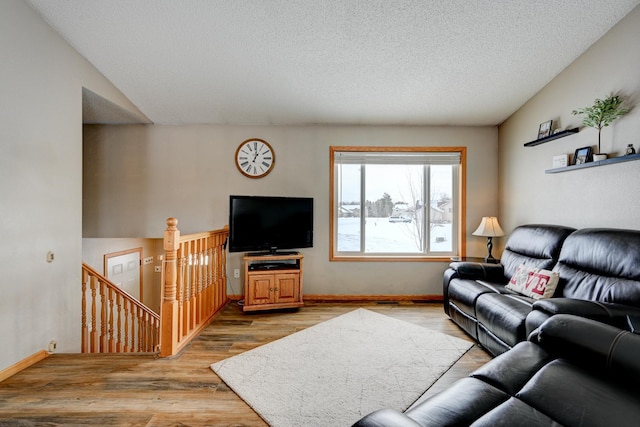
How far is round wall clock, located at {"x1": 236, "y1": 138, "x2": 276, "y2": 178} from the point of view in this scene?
4031 millimetres

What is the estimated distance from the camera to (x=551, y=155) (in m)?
3.16

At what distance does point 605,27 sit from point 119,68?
15.0 feet

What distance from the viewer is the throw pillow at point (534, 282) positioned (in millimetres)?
2480

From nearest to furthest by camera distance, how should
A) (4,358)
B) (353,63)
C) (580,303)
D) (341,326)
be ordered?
1. (580,303)
2. (4,358)
3. (353,63)
4. (341,326)

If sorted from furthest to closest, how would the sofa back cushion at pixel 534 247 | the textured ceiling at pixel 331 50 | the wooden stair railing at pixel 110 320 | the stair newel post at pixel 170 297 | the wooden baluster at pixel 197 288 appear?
the wooden stair railing at pixel 110 320, the wooden baluster at pixel 197 288, the sofa back cushion at pixel 534 247, the stair newel post at pixel 170 297, the textured ceiling at pixel 331 50

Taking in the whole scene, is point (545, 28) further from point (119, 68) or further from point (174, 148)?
point (174, 148)

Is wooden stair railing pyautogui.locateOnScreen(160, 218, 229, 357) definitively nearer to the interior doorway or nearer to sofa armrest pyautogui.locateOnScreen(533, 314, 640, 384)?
the interior doorway

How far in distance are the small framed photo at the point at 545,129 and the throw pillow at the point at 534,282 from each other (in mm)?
1519

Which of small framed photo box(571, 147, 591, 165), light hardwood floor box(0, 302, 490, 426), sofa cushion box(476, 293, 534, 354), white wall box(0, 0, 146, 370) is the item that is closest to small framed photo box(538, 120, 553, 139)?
small framed photo box(571, 147, 591, 165)

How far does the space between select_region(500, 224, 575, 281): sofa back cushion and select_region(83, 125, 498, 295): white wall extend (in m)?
0.84

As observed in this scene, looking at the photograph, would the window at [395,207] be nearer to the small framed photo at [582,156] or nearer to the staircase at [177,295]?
the small framed photo at [582,156]

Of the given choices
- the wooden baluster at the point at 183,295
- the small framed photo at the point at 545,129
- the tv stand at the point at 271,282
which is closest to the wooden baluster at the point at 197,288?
the wooden baluster at the point at 183,295

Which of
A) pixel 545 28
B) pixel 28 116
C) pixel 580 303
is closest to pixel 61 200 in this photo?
pixel 28 116

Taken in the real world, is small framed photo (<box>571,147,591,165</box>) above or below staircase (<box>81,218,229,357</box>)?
above
